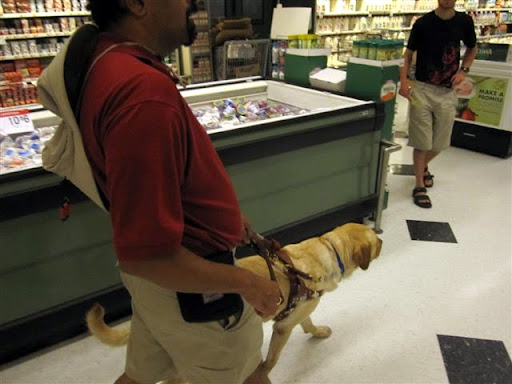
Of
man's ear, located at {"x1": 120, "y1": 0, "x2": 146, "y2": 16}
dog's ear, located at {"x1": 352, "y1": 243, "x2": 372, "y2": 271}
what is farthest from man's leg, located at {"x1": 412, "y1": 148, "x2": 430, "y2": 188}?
man's ear, located at {"x1": 120, "y1": 0, "x2": 146, "y2": 16}

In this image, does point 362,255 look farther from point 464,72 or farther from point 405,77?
point 464,72

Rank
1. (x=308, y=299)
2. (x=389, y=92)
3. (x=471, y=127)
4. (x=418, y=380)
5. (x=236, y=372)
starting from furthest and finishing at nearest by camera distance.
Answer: (x=471, y=127) < (x=389, y=92) < (x=418, y=380) < (x=308, y=299) < (x=236, y=372)

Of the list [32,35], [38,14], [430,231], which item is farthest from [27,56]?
[430,231]

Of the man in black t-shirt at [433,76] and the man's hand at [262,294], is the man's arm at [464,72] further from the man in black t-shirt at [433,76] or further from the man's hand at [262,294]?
the man's hand at [262,294]

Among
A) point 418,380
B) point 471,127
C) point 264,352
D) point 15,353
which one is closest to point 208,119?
point 264,352

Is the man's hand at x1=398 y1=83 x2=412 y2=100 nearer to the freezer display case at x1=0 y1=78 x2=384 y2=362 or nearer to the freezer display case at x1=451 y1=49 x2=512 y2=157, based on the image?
the freezer display case at x1=0 y1=78 x2=384 y2=362

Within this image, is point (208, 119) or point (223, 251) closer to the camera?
point (223, 251)

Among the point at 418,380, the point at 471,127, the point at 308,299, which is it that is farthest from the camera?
the point at 471,127

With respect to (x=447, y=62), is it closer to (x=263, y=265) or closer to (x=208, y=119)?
(x=208, y=119)

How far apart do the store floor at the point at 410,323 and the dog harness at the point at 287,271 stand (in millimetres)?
516

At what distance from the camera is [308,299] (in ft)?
5.22

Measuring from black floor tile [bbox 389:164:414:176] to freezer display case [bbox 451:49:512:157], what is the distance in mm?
826

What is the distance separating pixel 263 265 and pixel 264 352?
59 centimetres

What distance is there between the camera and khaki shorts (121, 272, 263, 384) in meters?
1.04
